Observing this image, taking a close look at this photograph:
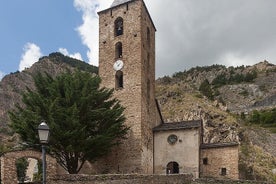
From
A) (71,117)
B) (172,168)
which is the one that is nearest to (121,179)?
(71,117)

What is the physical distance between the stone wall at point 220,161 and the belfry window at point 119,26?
11.9 m

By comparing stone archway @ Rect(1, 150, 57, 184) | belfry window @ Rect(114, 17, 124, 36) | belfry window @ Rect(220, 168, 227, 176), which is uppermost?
belfry window @ Rect(114, 17, 124, 36)

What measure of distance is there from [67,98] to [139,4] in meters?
11.3

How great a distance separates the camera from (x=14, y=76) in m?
96.8

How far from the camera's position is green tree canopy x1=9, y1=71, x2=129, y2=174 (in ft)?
67.2

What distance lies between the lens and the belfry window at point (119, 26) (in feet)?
96.7

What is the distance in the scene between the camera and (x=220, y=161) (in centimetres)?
2595

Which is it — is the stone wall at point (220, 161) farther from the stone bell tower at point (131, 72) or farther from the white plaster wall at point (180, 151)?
the stone bell tower at point (131, 72)

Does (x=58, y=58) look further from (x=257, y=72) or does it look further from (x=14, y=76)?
(x=257, y=72)

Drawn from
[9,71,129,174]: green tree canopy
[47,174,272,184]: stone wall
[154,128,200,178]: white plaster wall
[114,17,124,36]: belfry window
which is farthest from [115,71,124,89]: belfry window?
[47,174,272,184]: stone wall

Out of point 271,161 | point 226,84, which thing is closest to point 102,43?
point 271,161

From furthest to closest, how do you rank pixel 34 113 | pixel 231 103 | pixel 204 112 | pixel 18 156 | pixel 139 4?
1. pixel 231 103
2. pixel 204 112
3. pixel 139 4
4. pixel 34 113
5. pixel 18 156

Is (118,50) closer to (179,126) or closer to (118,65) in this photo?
(118,65)

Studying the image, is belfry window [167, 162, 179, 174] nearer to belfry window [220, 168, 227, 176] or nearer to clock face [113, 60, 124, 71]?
belfry window [220, 168, 227, 176]
